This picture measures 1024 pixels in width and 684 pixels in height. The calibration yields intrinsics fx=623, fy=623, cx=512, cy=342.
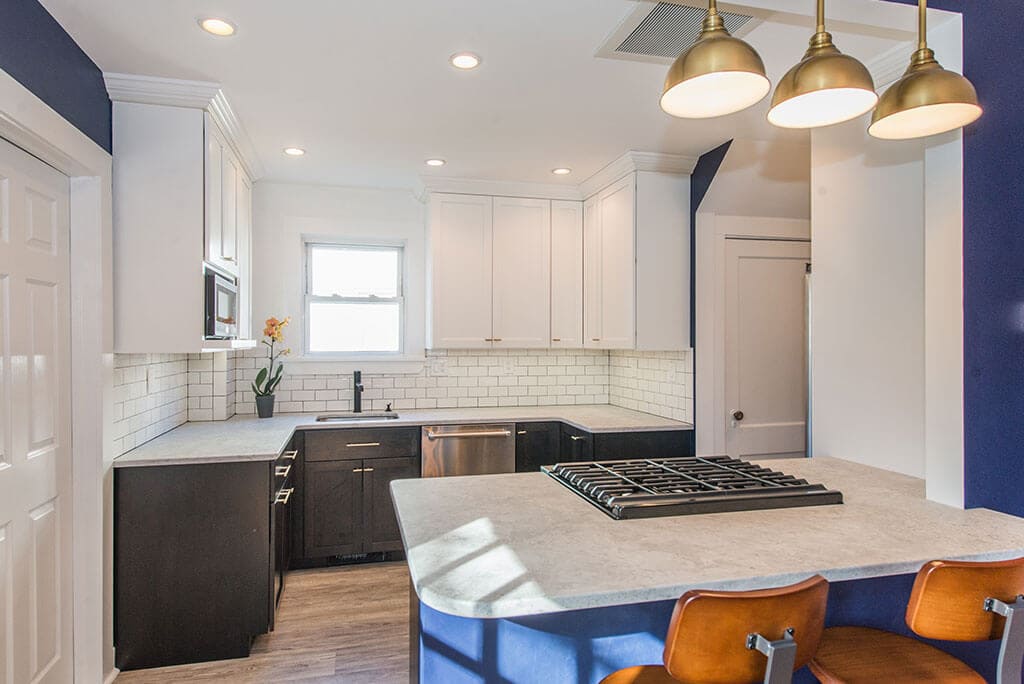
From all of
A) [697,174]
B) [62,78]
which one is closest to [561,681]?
[62,78]

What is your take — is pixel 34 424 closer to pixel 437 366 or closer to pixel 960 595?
pixel 437 366

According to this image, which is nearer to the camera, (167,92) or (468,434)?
(167,92)

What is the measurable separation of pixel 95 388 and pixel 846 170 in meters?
3.15

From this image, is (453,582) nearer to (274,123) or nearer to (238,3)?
(238,3)

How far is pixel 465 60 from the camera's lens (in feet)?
7.77

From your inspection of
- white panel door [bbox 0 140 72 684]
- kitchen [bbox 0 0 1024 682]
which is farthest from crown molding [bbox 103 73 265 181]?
white panel door [bbox 0 140 72 684]

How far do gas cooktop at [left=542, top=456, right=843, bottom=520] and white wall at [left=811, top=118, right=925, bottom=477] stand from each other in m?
0.58

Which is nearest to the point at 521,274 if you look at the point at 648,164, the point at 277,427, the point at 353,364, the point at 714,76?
the point at 648,164

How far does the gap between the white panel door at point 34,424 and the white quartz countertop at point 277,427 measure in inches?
15.8

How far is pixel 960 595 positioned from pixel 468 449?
2.87 meters

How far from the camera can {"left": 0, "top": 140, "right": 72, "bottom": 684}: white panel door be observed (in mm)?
1964

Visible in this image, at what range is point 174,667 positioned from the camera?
269 centimetres

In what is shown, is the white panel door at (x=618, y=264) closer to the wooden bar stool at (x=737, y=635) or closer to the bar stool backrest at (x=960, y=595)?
the bar stool backrest at (x=960, y=595)

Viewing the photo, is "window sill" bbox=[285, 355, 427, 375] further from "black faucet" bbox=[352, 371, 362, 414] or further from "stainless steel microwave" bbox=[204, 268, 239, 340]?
"stainless steel microwave" bbox=[204, 268, 239, 340]
